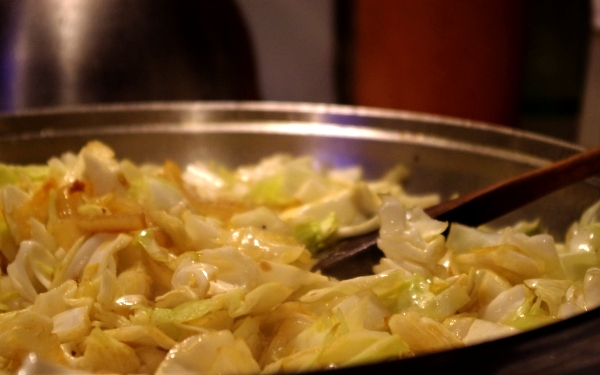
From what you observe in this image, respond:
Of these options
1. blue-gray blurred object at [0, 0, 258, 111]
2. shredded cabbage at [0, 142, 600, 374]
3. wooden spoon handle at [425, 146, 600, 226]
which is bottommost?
shredded cabbage at [0, 142, 600, 374]

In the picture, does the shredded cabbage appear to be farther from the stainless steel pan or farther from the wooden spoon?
the stainless steel pan

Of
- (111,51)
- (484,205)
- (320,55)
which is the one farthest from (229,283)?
(320,55)

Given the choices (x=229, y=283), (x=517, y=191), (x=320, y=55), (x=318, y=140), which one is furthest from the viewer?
(x=320, y=55)

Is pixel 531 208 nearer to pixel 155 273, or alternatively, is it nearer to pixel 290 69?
pixel 155 273

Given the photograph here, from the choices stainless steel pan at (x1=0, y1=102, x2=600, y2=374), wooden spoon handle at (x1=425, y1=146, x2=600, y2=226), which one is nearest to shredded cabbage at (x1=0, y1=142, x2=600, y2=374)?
wooden spoon handle at (x1=425, y1=146, x2=600, y2=226)

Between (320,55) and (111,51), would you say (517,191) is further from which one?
(320,55)

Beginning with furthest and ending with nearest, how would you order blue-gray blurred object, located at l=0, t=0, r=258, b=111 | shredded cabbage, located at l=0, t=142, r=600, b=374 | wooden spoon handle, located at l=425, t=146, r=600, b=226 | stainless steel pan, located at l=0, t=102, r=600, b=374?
1. blue-gray blurred object, located at l=0, t=0, r=258, b=111
2. stainless steel pan, located at l=0, t=102, r=600, b=374
3. wooden spoon handle, located at l=425, t=146, r=600, b=226
4. shredded cabbage, located at l=0, t=142, r=600, b=374
